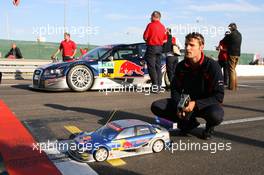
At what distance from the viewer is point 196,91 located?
4523mm

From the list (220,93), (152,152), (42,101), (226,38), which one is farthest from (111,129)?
(226,38)

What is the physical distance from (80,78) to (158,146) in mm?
5666

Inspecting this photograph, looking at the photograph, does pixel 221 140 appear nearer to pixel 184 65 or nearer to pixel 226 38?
pixel 184 65

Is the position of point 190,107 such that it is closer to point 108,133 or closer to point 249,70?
point 108,133

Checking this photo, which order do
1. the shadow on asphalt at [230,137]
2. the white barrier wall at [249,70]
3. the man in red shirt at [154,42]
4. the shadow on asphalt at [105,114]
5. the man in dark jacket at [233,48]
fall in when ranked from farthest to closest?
the white barrier wall at [249,70], the man in dark jacket at [233,48], the man in red shirt at [154,42], the shadow on asphalt at [105,114], the shadow on asphalt at [230,137]

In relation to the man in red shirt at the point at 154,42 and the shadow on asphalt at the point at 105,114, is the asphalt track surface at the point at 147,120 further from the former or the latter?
the man in red shirt at the point at 154,42

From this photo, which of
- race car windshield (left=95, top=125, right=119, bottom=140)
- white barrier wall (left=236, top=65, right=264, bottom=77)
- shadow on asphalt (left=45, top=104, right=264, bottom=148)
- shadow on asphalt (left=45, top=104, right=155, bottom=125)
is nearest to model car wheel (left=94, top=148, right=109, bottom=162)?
race car windshield (left=95, top=125, right=119, bottom=140)

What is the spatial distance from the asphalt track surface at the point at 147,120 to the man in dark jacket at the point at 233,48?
1.75 meters

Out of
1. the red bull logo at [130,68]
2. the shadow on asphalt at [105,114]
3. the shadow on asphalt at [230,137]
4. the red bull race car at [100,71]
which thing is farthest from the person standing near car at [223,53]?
the shadow on asphalt at [230,137]

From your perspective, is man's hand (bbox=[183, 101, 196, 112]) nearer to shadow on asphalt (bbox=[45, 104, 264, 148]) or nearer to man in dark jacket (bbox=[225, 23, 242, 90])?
shadow on asphalt (bbox=[45, 104, 264, 148])

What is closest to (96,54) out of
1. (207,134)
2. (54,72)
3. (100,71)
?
(100,71)

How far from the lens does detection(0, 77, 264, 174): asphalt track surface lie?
3525 millimetres

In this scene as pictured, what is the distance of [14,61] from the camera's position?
1488 centimetres

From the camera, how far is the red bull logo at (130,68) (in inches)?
387
